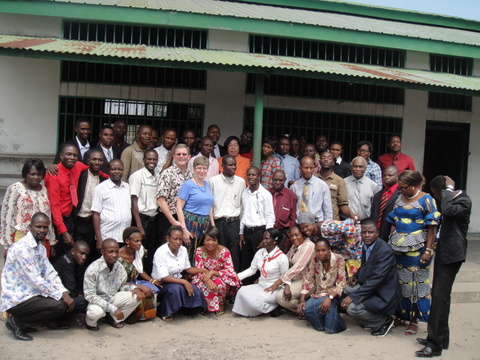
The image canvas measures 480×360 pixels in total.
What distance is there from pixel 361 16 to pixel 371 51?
301 centimetres

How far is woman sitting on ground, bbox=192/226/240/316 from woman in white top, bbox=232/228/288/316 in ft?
0.52

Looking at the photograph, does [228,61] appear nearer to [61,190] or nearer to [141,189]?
[141,189]

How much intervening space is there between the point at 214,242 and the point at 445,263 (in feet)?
8.01

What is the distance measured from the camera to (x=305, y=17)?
415 inches

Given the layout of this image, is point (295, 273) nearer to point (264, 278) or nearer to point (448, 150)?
point (264, 278)

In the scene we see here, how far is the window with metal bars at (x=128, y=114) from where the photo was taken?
8656 mm

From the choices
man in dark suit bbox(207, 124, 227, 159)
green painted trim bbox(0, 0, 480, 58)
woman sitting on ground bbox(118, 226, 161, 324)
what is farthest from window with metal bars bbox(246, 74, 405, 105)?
woman sitting on ground bbox(118, 226, 161, 324)

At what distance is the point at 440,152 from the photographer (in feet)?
36.7

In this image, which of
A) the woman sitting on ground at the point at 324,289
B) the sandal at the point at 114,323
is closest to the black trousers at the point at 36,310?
the sandal at the point at 114,323

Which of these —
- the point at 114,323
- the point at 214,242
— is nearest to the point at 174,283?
the point at 214,242

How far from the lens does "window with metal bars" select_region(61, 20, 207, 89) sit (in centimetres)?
868

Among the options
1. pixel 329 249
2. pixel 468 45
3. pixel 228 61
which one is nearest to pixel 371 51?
pixel 468 45

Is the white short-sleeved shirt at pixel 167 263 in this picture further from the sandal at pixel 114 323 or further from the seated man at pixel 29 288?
the seated man at pixel 29 288

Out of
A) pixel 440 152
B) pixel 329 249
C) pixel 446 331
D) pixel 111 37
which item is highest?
pixel 111 37
